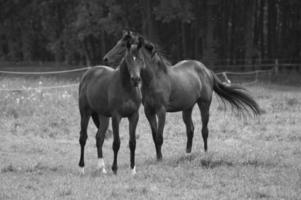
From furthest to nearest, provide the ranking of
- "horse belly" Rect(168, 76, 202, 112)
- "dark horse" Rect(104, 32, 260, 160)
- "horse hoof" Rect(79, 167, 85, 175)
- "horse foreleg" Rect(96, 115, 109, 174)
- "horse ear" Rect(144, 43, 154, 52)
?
"horse belly" Rect(168, 76, 202, 112) → "dark horse" Rect(104, 32, 260, 160) → "horse ear" Rect(144, 43, 154, 52) → "horse foreleg" Rect(96, 115, 109, 174) → "horse hoof" Rect(79, 167, 85, 175)

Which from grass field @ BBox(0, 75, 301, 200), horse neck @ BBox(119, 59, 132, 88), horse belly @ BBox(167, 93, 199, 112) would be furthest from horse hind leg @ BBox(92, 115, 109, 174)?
horse belly @ BBox(167, 93, 199, 112)

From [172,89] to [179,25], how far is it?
114 ft

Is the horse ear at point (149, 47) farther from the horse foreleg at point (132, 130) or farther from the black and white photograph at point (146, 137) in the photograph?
the horse foreleg at point (132, 130)

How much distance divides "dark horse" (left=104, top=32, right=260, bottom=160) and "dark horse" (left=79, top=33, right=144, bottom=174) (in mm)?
417

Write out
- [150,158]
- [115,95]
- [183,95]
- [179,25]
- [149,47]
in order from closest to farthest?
[115,95] < [149,47] < [150,158] < [183,95] < [179,25]

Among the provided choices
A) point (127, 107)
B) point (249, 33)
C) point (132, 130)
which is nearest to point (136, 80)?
point (127, 107)

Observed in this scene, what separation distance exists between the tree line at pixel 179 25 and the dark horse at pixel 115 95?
25997mm

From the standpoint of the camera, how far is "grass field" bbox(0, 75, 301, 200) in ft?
23.9

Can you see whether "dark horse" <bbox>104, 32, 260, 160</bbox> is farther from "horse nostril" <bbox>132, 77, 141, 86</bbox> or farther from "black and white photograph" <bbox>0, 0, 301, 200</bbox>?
"horse nostril" <bbox>132, 77, 141, 86</bbox>

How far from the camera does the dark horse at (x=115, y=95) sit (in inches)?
330

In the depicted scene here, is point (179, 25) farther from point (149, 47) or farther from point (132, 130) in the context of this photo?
point (132, 130)

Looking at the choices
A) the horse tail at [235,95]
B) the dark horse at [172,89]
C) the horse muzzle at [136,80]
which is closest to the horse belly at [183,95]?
the dark horse at [172,89]

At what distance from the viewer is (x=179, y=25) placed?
148ft

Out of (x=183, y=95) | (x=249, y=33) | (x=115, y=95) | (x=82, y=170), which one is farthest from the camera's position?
(x=249, y=33)
